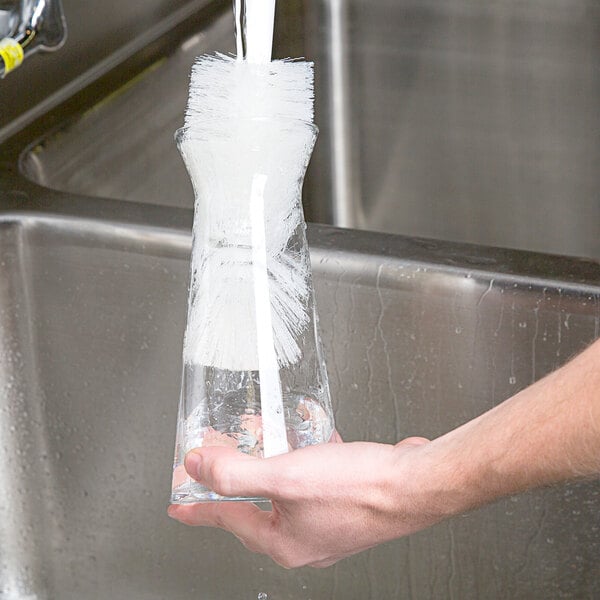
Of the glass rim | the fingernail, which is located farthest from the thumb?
the glass rim

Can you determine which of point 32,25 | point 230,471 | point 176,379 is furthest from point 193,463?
point 32,25

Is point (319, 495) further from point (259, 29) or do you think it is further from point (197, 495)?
point (259, 29)

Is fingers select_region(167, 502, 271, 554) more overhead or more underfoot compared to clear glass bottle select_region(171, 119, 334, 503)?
more underfoot

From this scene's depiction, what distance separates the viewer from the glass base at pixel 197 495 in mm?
441

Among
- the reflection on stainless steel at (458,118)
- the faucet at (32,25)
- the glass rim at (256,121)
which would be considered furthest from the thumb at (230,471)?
the reflection on stainless steel at (458,118)

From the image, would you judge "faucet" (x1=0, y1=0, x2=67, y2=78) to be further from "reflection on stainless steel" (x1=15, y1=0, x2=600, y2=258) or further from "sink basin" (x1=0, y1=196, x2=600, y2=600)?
"reflection on stainless steel" (x1=15, y1=0, x2=600, y2=258)

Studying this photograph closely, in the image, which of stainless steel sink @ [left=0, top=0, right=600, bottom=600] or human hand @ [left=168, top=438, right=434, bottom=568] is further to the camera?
stainless steel sink @ [left=0, top=0, right=600, bottom=600]

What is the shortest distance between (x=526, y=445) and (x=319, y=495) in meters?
0.09

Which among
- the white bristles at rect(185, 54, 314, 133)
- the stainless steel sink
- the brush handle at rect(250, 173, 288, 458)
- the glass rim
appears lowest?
the stainless steel sink

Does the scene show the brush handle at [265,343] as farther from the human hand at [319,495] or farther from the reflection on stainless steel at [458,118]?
the reflection on stainless steel at [458,118]

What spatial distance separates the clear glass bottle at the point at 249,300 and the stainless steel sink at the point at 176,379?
7.0 inches

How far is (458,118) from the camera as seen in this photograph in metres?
1.17

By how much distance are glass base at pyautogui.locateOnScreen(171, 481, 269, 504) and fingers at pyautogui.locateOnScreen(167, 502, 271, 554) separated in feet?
0.10

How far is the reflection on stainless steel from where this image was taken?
114 centimetres
